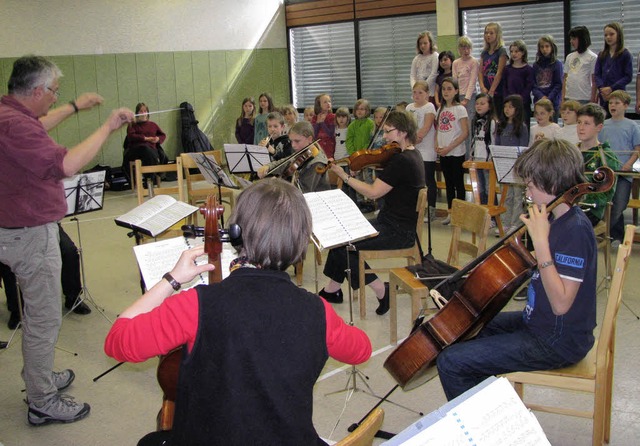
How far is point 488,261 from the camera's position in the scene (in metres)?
2.70

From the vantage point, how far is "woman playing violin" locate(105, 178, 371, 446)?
68.7 inches

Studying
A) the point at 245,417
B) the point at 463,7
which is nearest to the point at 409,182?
the point at 245,417

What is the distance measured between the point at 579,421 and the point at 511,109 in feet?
12.9

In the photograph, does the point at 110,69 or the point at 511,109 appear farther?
the point at 110,69

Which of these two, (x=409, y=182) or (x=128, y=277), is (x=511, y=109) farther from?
(x=128, y=277)

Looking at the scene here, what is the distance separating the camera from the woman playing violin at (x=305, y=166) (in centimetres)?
536

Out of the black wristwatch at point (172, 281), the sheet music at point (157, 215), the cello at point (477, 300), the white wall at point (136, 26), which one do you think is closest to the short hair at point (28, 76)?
the sheet music at point (157, 215)

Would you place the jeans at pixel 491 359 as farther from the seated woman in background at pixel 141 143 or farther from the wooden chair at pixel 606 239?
the seated woman in background at pixel 141 143

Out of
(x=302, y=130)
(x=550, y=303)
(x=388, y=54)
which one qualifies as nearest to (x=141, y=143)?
(x=388, y=54)

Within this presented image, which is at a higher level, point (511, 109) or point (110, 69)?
point (110, 69)

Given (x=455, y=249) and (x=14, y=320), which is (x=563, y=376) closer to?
(x=455, y=249)

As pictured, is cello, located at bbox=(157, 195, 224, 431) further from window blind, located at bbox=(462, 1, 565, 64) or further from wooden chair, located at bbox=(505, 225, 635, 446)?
window blind, located at bbox=(462, 1, 565, 64)

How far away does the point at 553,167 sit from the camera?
8.87ft

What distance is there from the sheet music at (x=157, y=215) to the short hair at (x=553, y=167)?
2.18 m
